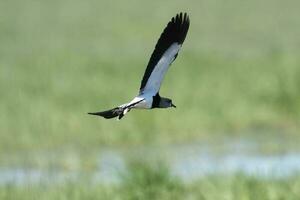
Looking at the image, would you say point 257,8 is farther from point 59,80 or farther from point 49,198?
point 49,198

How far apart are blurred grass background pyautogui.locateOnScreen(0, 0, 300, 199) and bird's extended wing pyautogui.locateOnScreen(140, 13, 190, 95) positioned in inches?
116

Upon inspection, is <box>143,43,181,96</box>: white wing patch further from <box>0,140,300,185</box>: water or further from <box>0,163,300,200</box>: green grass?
<box>0,140,300,185</box>: water

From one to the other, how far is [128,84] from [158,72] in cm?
1017

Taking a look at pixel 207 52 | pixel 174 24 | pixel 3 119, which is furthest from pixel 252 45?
pixel 174 24

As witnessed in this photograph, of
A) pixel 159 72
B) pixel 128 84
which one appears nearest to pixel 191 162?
pixel 128 84

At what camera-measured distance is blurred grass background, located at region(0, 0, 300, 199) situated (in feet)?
41.9

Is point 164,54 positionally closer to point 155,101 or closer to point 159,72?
point 159,72

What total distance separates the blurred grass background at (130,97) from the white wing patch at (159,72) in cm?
308

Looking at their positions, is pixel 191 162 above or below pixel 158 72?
below

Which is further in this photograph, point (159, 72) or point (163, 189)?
point (163, 189)

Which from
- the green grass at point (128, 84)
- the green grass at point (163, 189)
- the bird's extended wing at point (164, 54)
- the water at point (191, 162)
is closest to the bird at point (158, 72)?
the bird's extended wing at point (164, 54)

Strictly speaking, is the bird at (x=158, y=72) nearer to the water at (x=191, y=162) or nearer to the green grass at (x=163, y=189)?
the green grass at (x=163, y=189)

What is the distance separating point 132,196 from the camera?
29.3 feet

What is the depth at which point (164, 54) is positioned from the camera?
5.98 m
